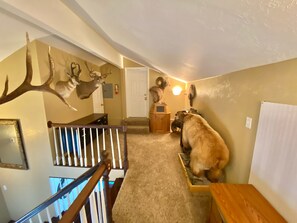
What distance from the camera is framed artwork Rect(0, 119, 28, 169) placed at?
2957 millimetres

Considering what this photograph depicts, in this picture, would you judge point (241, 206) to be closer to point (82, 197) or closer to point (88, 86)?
point (82, 197)

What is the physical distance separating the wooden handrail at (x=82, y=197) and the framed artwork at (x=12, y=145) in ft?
9.17

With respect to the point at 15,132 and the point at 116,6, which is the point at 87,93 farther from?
the point at 116,6

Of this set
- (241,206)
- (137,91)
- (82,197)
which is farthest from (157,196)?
(137,91)

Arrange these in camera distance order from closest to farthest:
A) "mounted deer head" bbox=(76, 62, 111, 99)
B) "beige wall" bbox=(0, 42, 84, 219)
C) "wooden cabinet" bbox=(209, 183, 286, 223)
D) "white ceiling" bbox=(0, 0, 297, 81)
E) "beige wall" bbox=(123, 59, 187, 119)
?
"white ceiling" bbox=(0, 0, 297, 81)
"wooden cabinet" bbox=(209, 183, 286, 223)
"beige wall" bbox=(0, 42, 84, 219)
"mounted deer head" bbox=(76, 62, 111, 99)
"beige wall" bbox=(123, 59, 187, 119)

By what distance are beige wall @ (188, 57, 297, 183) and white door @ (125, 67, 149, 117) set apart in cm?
300

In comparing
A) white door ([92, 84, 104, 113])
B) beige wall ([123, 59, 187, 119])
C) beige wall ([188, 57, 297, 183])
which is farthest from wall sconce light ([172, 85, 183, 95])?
white door ([92, 84, 104, 113])

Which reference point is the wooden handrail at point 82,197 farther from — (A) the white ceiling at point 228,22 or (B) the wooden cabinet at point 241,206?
(A) the white ceiling at point 228,22

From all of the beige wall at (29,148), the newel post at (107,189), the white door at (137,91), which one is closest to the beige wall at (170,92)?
the white door at (137,91)

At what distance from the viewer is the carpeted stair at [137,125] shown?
4.84 meters

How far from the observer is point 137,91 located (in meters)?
5.50

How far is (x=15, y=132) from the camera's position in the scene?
2.98 meters

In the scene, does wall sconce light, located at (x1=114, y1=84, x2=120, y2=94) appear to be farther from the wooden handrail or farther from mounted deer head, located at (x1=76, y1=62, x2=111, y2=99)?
the wooden handrail

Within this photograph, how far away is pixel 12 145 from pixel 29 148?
0.37 metres
